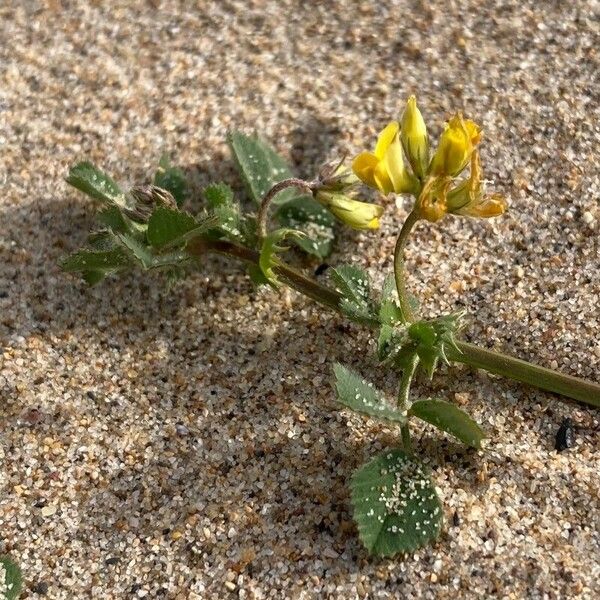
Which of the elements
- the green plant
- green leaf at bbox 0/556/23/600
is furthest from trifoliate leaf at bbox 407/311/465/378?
green leaf at bbox 0/556/23/600

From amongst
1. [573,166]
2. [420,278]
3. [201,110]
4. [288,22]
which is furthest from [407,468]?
[288,22]

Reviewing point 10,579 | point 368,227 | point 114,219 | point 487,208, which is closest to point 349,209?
point 368,227

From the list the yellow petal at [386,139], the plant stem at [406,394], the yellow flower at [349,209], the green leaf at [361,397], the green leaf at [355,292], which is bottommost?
the plant stem at [406,394]

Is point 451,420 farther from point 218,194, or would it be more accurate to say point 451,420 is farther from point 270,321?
point 218,194

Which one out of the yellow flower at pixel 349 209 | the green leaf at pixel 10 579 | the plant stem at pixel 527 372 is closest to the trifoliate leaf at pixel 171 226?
the yellow flower at pixel 349 209

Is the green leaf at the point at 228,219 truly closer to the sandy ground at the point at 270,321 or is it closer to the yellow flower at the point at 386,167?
the sandy ground at the point at 270,321

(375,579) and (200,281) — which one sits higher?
(200,281)

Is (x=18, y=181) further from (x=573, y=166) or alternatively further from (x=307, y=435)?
(x=573, y=166)
